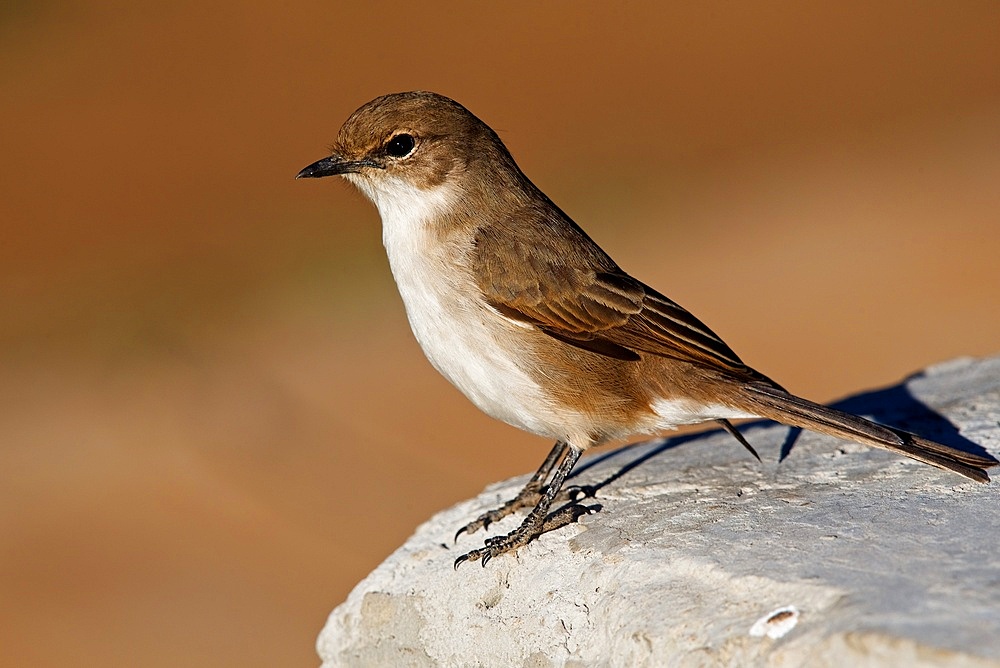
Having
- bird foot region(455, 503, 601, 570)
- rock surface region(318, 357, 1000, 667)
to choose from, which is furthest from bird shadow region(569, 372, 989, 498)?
bird foot region(455, 503, 601, 570)

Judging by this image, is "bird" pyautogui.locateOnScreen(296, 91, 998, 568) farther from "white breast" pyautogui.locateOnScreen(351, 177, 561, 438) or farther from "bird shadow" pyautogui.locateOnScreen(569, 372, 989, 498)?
"bird shadow" pyautogui.locateOnScreen(569, 372, 989, 498)

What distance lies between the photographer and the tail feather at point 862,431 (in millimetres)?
4992

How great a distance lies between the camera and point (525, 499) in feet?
20.5

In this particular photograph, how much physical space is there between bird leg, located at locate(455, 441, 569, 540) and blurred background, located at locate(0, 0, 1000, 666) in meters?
1.12

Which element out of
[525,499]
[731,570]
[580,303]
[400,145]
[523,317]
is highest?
[400,145]

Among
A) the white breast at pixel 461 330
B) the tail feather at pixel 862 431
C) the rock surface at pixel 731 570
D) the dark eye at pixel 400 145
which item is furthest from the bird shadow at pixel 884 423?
the dark eye at pixel 400 145

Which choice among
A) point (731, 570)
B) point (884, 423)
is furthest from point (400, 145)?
point (884, 423)

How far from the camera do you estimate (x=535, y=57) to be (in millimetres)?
29438

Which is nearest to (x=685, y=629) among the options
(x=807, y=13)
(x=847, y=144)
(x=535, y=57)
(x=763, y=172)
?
(x=763, y=172)

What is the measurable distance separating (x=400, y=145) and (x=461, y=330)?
1.12 m

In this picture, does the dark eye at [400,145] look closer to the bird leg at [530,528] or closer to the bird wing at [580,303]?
the bird wing at [580,303]

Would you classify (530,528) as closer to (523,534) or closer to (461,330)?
(523,534)

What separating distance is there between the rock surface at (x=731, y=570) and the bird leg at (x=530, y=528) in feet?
0.18

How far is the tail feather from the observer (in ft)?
16.4
